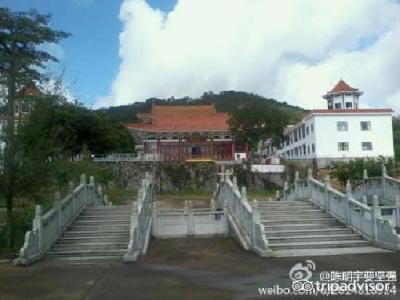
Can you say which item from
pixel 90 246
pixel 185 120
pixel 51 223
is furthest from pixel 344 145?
pixel 51 223

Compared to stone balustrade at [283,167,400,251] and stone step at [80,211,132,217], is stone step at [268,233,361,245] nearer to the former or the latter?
stone balustrade at [283,167,400,251]

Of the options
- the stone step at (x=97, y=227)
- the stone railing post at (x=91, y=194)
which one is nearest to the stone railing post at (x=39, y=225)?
the stone step at (x=97, y=227)

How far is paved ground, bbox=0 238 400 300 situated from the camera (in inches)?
336

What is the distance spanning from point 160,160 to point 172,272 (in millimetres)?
29971

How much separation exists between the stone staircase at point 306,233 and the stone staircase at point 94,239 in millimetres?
4270

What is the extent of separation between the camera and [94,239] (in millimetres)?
14789

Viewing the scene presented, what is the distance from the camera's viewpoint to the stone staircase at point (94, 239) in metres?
13.3

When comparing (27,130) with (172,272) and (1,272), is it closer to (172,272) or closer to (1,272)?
Result: (1,272)

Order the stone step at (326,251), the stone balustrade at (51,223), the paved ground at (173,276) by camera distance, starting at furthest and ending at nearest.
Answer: the stone step at (326,251), the stone balustrade at (51,223), the paved ground at (173,276)

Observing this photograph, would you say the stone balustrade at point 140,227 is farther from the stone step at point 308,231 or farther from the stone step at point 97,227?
the stone step at point 308,231

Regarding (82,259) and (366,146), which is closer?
(82,259)

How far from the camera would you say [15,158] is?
1439 centimetres
